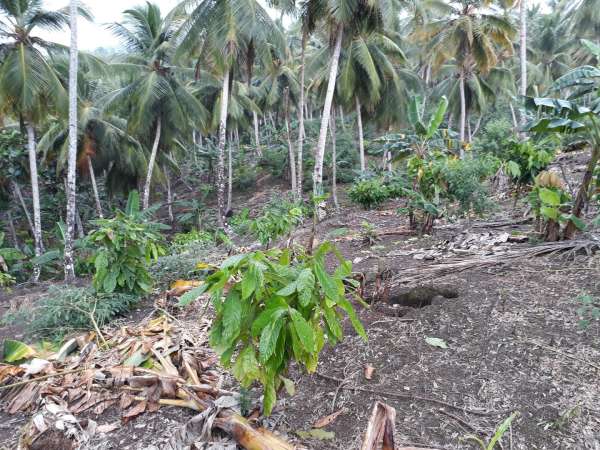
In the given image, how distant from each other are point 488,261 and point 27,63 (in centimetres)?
1227

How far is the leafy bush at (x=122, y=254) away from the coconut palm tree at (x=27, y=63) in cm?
786

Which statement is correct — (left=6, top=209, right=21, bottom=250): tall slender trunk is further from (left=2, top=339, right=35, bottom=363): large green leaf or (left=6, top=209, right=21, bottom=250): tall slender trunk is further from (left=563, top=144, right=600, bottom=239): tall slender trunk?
(left=563, top=144, right=600, bottom=239): tall slender trunk

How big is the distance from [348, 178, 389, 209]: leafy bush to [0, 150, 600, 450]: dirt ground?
27.6ft

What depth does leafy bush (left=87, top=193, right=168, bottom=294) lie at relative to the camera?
16.9 feet

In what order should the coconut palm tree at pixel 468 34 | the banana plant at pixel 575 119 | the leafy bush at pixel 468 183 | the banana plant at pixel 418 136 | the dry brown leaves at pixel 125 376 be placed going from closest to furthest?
the dry brown leaves at pixel 125 376
the banana plant at pixel 575 119
the leafy bush at pixel 468 183
the banana plant at pixel 418 136
the coconut palm tree at pixel 468 34

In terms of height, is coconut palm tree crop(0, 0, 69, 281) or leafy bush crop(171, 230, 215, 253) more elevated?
coconut palm tree crop(0, 0, 69, 281)

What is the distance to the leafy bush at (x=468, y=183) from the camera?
21.0 ft

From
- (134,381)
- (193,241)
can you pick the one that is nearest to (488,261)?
(134,381)

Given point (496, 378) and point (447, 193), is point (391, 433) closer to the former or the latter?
point (496, 378)

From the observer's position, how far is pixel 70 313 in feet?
16.3

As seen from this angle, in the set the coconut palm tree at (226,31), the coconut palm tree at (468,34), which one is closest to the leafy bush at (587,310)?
the coconut palm tree at (226,31)

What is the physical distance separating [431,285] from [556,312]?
120 centimetres

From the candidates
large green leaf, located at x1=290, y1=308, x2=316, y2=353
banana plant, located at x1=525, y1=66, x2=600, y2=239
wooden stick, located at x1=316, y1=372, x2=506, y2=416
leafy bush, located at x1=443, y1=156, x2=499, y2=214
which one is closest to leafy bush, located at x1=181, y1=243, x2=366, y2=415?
large green leaf, located at x1=290, y1=308, x2=316, y2=353

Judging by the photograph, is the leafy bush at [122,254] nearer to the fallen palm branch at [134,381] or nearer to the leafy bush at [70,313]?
the leafy bush at [70,313]
